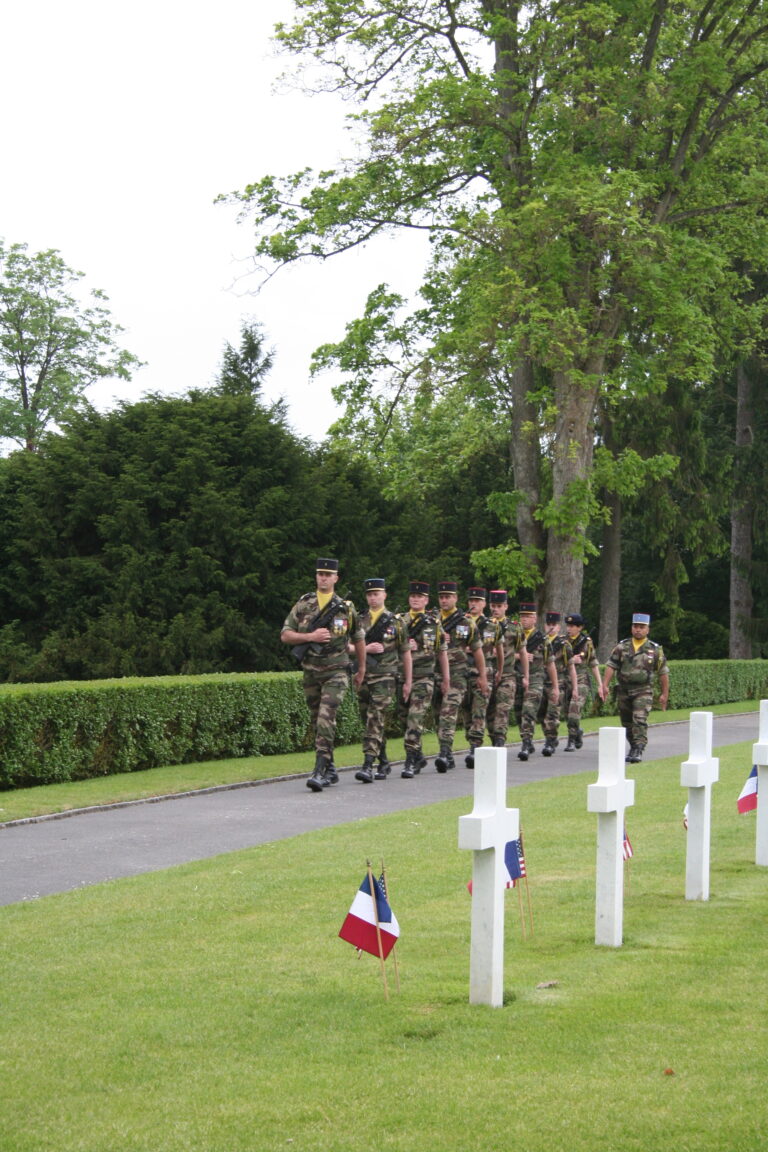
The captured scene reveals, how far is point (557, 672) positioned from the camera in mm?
20688

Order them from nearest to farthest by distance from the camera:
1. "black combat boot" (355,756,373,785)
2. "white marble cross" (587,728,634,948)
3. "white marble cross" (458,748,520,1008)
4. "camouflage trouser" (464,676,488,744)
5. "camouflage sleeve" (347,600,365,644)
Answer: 1. "white marble cross" (458,748,520,1008)
2. "white marble cross" (587,728,634,948)
3. "camouflage sleeve" (347,600,365,644)
4. "black combat boot" (355,756,373,785)
5. "camouflage trouser" (464,676,488,744)

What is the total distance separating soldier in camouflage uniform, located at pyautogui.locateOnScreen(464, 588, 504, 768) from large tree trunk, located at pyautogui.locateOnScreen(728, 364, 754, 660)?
1238 inches

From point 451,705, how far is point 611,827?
1082 centimetres

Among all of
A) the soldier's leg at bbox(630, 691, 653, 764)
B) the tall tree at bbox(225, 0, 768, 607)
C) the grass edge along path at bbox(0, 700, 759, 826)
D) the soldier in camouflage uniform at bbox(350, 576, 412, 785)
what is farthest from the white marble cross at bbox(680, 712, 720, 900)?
the tall tree at bbox(225, 0, 768, 607)

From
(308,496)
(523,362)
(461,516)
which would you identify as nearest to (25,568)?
(308,496)

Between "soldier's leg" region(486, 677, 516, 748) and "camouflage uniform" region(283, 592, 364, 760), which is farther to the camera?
"soldier's leg" region(486, 677, 516, 748)

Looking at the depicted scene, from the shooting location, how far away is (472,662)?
18234mm

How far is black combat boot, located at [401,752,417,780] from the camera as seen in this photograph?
55.1 feet

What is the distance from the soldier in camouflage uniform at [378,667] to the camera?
1645cm

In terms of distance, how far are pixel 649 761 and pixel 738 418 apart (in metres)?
33.3

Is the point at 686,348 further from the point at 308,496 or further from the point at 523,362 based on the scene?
the point at 308,496

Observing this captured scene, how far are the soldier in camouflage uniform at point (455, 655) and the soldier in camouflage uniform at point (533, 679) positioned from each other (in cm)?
167

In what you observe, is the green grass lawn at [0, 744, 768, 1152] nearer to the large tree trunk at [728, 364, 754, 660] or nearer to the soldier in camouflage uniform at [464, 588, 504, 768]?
the soldier in camouflage uniform at [464, 588, 504, 768]

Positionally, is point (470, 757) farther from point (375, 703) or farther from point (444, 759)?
point (375, 703)
